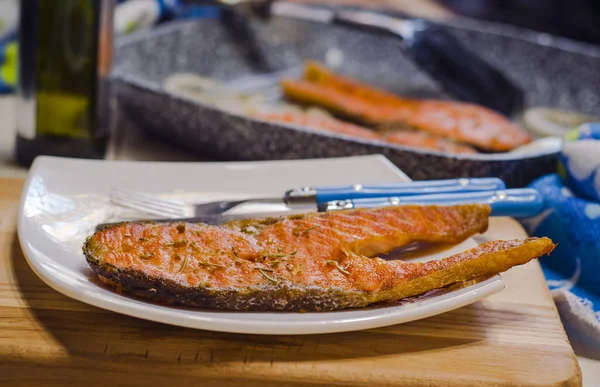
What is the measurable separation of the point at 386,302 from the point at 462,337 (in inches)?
4.2

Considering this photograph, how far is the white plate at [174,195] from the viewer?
2.55 ft

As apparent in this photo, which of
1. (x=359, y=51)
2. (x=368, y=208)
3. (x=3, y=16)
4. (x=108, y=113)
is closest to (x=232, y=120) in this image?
(x=108, y=113)

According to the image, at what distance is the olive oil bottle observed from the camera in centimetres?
135

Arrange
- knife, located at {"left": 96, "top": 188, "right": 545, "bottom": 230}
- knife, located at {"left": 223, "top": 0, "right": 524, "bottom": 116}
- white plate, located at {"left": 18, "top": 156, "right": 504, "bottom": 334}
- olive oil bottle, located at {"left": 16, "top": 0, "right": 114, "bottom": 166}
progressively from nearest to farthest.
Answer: white plate, located at {"left": 18, "top": 156, "right": 504, "bottom": 334} → knife, located at {"left": 96, "top": 188, "right": 545, "bottom": 230} → olive oil bottle, located at {"left": 16, "top": 0, "right": 114, "bottom": 166} → knife, located at {"left": 223, "top": 0, "right": 524, "bottom": 116}

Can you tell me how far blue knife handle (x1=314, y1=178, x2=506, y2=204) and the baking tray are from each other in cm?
21

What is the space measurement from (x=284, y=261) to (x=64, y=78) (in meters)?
0.75

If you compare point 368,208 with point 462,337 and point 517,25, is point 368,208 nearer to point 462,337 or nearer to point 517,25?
point 462,337

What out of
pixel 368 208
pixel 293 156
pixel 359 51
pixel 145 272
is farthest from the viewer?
pixel 359 51

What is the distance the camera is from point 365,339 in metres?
0.84

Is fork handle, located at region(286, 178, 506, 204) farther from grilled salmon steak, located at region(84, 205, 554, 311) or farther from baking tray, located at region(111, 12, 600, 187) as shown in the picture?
baking tray, located at region(111, 12, 600, 187)

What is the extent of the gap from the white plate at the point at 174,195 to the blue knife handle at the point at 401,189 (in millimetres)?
101

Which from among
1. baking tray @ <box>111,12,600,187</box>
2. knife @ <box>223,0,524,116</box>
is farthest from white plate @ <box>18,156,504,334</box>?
knife @ <box>223,0,524,116</box>

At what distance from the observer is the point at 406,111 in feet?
5.84

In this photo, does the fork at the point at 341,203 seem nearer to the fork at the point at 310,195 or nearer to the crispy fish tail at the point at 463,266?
the fork at the point at 310,195
